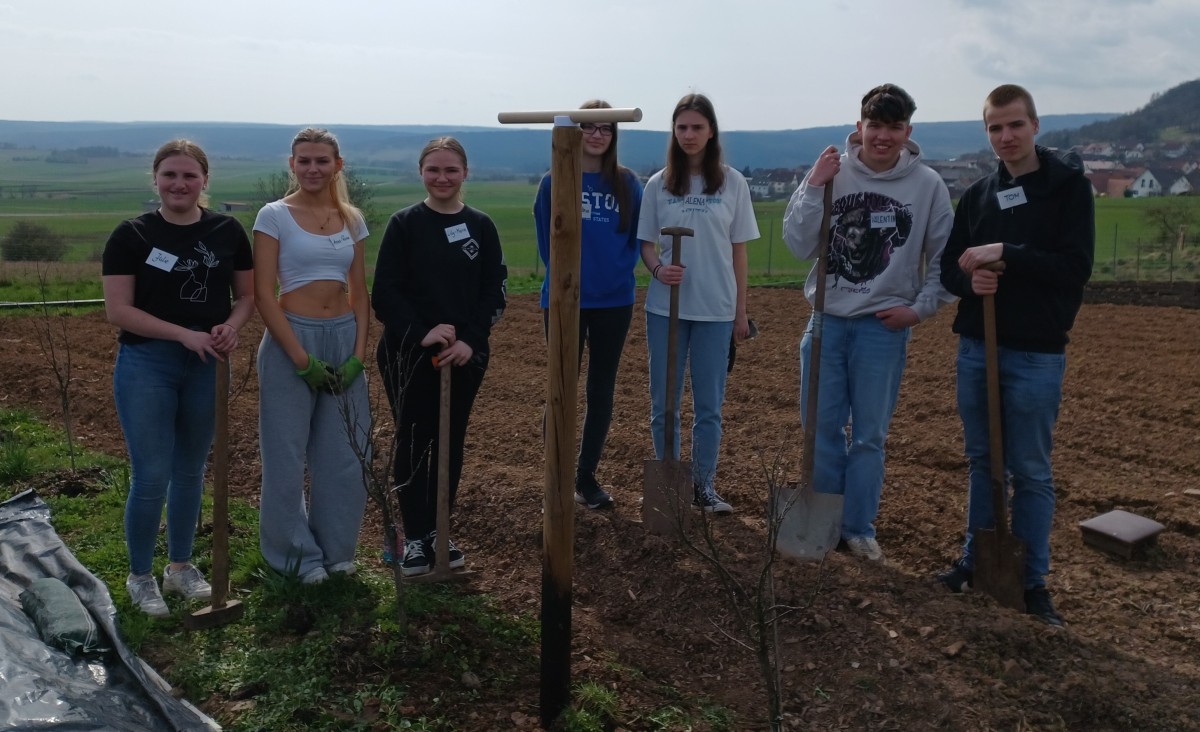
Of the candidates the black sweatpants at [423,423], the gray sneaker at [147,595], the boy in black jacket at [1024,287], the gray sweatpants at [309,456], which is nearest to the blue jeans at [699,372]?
the black sweatpants at [423,423]

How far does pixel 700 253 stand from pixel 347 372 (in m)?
1.77

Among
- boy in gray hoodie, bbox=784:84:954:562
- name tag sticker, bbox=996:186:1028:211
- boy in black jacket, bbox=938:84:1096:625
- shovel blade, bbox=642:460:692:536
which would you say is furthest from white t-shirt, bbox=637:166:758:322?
name tag sticker, bbox=996:186:1028:211

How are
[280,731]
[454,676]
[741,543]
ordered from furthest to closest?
1. [741,543]
2. [454,676]
3. [280,731]

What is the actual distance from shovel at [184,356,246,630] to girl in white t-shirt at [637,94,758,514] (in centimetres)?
199

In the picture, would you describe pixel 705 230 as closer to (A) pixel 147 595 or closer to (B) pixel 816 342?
(B) pixel 816 342

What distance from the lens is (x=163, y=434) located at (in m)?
3.91

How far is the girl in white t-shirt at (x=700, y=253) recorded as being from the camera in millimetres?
4629

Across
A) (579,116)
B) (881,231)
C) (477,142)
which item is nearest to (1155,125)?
(477,142)

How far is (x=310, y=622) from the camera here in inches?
153

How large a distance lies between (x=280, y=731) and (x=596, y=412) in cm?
229

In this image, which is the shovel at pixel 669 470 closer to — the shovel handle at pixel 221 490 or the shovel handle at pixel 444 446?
the shovel handle at pixel 444 446

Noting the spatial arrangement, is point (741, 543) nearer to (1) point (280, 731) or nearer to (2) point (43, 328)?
(1) point (280, 731)

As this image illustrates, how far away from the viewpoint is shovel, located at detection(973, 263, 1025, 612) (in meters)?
3.99

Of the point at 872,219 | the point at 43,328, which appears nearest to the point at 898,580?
the point at 872,219
